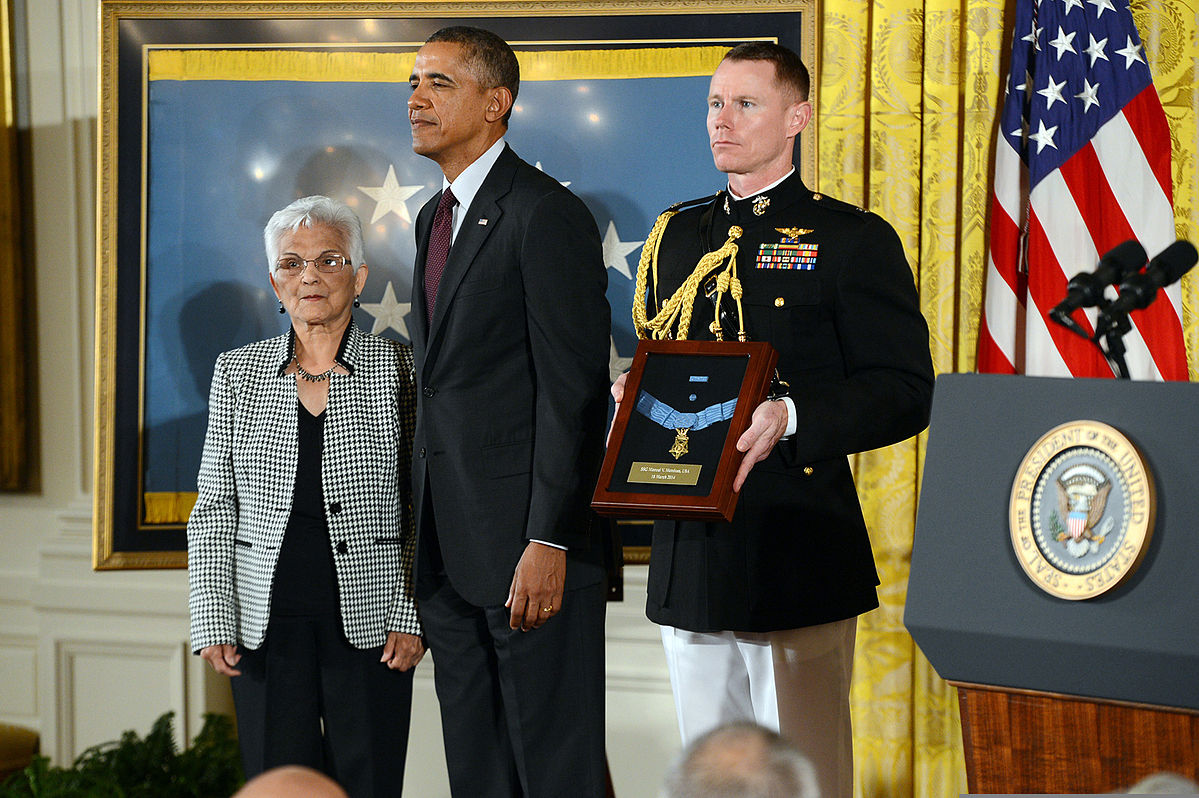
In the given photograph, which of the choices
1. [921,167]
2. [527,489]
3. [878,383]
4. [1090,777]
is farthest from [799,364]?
[921,167]

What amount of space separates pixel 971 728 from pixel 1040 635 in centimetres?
15

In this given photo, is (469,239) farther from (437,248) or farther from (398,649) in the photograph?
(398,649)

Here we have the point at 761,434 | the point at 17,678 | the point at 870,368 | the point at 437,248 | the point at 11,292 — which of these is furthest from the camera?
the point at 17,678

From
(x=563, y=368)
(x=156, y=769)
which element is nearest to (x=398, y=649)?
(x=563, y=368)

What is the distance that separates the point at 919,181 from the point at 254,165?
1596 millimetres

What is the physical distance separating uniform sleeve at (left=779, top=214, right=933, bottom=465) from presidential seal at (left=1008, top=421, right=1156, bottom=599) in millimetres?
575

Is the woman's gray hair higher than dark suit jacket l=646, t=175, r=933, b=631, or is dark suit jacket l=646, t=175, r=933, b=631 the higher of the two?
the woman's gray hair

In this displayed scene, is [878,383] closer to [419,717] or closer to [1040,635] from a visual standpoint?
[1040,635]

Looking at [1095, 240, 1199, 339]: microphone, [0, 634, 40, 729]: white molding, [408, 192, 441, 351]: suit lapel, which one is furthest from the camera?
Answer: [0, 634, 40, 729]: white molding

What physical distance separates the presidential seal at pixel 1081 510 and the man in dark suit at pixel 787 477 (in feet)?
2.09

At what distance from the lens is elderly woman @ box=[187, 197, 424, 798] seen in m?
2.12

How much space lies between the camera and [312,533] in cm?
215

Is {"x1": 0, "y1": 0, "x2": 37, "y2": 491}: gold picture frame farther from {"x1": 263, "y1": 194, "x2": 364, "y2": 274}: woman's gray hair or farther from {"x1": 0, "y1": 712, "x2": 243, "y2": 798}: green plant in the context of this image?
{"x1": 263, "y1": 194, "x2": 364, "y2": 274}: woman's gray hair

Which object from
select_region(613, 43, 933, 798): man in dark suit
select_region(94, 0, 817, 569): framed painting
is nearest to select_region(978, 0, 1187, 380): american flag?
select_region(94, 0, 817, 569): framed painting
